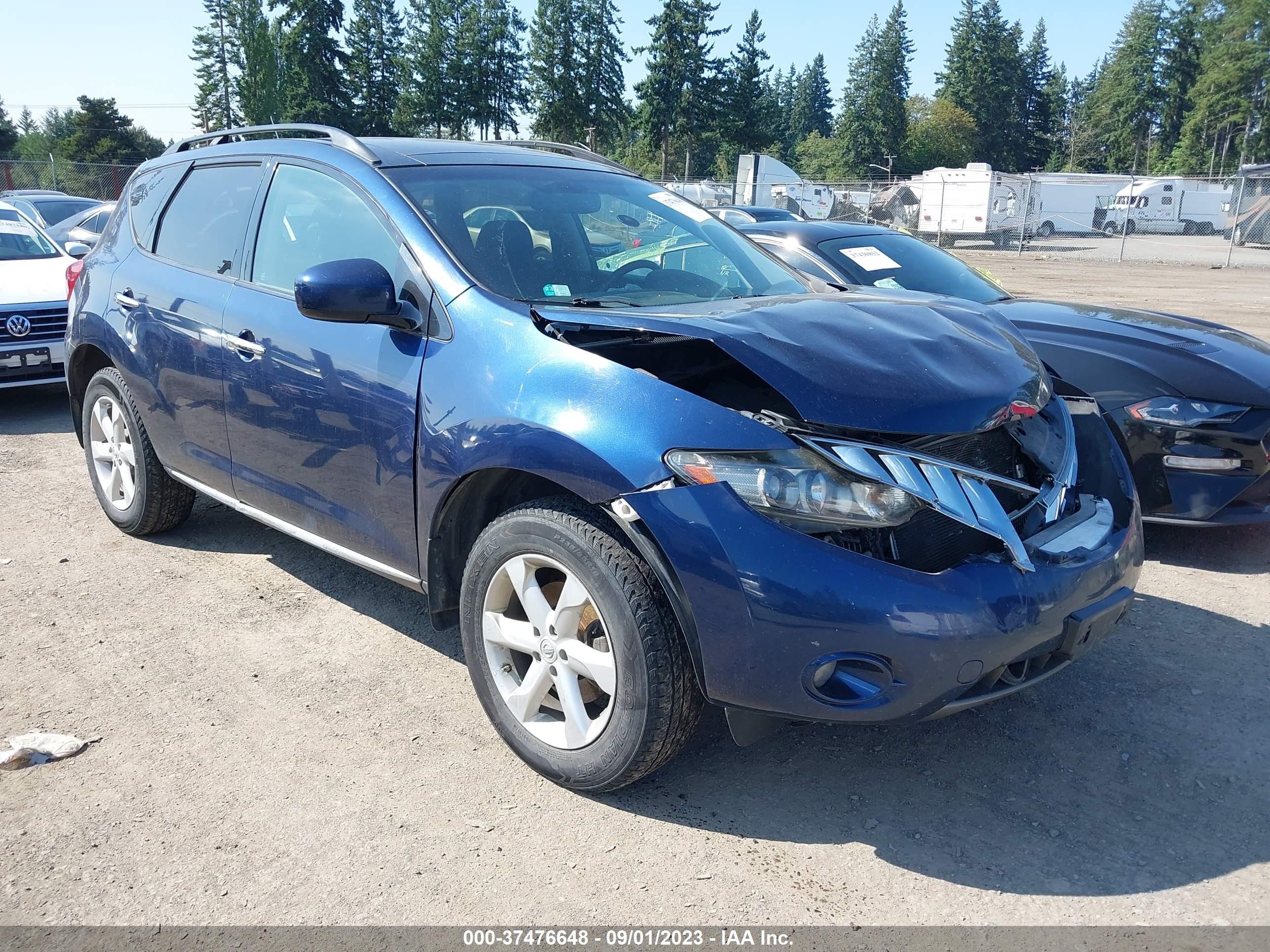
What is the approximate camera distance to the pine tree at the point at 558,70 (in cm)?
7556

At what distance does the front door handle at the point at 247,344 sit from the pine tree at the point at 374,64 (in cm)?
7822

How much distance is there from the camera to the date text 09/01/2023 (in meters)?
2.29

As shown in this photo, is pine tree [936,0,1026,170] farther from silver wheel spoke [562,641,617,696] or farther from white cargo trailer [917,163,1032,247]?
silver wheel spoke [562,641,617,696]

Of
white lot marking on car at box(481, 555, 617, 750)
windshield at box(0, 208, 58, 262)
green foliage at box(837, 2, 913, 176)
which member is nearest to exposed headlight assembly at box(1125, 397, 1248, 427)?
white lot marking on car at box(481, 555, 617, 750)

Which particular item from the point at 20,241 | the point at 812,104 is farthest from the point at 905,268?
the point at 812,104

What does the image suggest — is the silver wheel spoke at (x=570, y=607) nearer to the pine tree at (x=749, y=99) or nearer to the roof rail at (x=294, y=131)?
the roof rail at (x=294, y=131)

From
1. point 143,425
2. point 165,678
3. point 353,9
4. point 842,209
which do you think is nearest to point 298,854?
point 165,678

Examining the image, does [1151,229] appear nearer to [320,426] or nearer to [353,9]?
[320,426]

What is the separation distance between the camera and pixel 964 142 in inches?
3772

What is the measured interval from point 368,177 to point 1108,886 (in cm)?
308

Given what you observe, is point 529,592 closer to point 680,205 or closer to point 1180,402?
point 680,205

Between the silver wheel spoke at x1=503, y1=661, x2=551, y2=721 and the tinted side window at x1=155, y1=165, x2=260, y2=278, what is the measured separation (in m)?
2.11

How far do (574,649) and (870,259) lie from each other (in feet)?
13.6

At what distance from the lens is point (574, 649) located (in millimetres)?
2734
